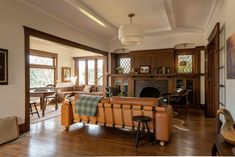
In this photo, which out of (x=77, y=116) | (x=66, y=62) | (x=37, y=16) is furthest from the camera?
(x=66, y=62)

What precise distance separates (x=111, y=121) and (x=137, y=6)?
291 cm

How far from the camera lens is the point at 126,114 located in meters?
3.51

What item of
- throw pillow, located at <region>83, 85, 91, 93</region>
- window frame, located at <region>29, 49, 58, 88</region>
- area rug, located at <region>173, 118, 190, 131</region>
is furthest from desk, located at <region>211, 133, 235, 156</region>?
throw pillow, located at <region>83, 85, 91, 93</region>

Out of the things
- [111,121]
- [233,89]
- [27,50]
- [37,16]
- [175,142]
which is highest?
[37,16]

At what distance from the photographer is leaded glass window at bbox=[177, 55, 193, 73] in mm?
6902

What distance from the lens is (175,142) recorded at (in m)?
3.32

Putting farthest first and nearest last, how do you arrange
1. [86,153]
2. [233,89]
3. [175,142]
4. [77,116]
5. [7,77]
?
[77,116] → [7,77] → [175,142] → [86,153] → [233,89]

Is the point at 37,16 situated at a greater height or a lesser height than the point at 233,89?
Result: greater

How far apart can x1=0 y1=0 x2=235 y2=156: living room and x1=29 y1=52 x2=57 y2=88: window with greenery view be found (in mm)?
2747

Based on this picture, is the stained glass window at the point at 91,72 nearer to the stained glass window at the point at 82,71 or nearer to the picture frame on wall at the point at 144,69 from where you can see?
the stained glass window at the point at 82,71

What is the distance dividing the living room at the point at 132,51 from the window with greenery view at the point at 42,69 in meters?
2.75

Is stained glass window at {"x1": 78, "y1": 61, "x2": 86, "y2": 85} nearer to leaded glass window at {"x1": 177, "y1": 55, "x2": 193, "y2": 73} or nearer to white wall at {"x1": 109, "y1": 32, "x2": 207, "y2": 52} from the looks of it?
white wall at {"x1": 109, "y1": 32, "x2": 207, "y2": 52}

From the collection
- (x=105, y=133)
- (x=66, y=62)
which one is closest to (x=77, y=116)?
(x=105, y=133)

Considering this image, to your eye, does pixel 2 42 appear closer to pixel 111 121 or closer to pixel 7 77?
pixel 7 77
